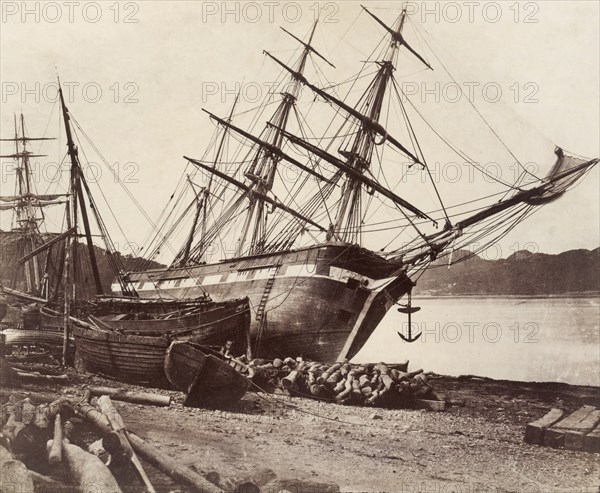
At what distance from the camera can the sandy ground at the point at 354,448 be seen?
671 cm

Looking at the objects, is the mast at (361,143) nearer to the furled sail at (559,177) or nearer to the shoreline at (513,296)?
the furled sail at (559,177)

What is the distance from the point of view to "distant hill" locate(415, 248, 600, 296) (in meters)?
43.5

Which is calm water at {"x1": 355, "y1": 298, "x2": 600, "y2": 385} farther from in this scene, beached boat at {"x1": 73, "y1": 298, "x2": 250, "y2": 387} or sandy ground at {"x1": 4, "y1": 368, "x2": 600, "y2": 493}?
sandy ground at {"x1": 4, "y1": 368, "x2": 600, "y2": 493}

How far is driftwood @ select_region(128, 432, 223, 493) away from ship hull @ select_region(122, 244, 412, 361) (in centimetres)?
956

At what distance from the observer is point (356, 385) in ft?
37.3

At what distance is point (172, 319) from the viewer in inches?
539

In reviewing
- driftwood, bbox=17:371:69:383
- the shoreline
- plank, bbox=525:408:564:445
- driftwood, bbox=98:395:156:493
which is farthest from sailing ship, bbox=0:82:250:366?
the shoreline

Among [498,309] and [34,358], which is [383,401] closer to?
[34,358]

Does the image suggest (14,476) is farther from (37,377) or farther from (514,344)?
(514,344)

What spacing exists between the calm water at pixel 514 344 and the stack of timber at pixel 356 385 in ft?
50.6

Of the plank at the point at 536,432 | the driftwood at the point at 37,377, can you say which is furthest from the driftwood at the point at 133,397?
the plank at the point at 536,432

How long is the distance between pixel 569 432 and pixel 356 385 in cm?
434

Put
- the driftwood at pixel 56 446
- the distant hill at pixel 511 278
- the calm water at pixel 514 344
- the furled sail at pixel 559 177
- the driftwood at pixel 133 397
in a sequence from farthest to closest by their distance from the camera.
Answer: the distant hill at pixel 511 278, the calm water at pixel 514 344, the furled sail at pixel 559 177, the driftwood at pixel 133 397, the driftwood at pixel 56 446

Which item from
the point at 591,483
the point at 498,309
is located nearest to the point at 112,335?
the point at 591,483
